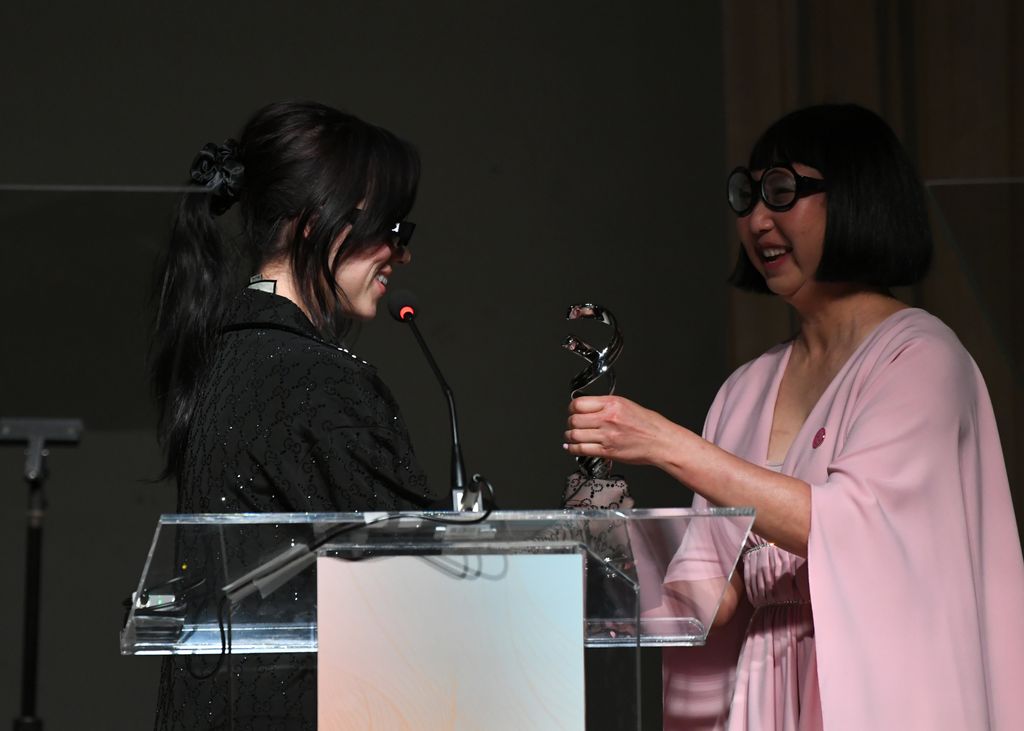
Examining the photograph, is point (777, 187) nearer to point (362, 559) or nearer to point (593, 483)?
point (593, 483)

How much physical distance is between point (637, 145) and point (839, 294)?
198 cm

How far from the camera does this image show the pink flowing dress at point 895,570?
1.88 metres

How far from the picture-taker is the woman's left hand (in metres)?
1.79

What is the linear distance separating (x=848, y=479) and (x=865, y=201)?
49 centimetres

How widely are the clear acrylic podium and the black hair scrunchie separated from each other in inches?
27.9

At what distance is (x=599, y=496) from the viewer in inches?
75.1

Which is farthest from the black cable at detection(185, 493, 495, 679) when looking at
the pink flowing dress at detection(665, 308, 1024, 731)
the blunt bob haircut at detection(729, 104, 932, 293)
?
the blunt bob haircut at detection(729, 104, 932, 293)

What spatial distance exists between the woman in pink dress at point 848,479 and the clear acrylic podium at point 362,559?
15.7 inches

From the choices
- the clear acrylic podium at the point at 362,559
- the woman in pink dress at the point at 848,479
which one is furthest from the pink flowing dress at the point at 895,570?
the clear acrylic podium at the point at 362,559

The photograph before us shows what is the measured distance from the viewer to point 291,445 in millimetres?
1612

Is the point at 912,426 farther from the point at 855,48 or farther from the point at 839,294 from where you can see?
the point at 855,48

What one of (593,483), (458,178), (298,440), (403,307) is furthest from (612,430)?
(458,178)

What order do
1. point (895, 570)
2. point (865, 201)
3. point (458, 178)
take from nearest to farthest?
point (895, 570)
point (865, 201)
point (458, 178)

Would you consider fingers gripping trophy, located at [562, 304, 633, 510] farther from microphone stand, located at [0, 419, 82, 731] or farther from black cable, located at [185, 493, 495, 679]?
microphone stand, located at [0, 419, 82, 731]
